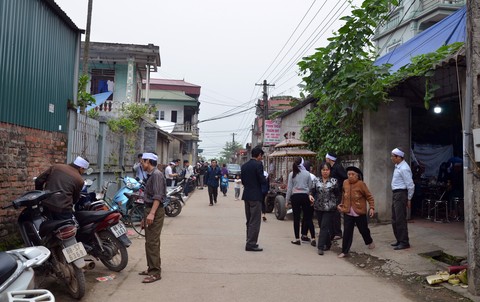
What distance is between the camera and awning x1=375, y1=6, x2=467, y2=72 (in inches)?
331

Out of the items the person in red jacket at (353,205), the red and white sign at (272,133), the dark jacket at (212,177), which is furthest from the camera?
the red and white sign at (272,133)

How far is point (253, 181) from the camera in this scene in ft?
25.5

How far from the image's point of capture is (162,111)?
37.6 m

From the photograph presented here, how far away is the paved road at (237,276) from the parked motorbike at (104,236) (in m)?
0.21

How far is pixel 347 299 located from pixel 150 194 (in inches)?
113

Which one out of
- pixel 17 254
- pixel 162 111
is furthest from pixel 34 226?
pixel 162 111

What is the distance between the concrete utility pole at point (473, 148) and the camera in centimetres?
498

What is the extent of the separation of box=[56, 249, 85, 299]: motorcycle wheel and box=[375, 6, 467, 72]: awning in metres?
7.60

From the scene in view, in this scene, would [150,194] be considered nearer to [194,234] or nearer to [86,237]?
[86,237]

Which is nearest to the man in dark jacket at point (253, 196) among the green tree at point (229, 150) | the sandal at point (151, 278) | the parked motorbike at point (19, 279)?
the sandal at point (151, 278)

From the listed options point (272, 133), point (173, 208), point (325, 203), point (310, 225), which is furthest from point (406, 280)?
point (272, 133)

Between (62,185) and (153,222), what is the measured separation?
1261 mm

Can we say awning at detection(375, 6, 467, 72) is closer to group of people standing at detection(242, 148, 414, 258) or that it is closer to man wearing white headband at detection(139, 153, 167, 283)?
group of people standing at detection(242, 148, 414, 258)

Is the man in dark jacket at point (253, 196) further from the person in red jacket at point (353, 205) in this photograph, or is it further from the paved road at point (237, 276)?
the person in red jacket at point (353, 205)
